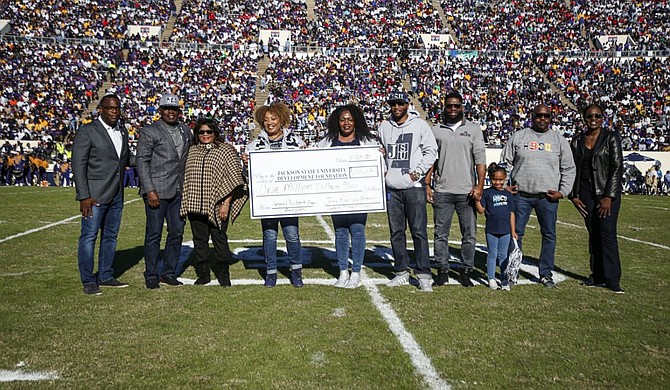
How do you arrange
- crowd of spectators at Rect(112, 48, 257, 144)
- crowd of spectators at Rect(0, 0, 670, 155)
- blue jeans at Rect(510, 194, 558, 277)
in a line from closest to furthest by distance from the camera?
blue jeans at Rect(510, 194, 558, 277) → crowd of spectators at Rect(112, 48, 257, 144) → crowd of spectators at Rect(0, 0, 670, 155)

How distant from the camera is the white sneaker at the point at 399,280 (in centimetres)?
590

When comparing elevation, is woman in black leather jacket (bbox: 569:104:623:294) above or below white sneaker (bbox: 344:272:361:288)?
above

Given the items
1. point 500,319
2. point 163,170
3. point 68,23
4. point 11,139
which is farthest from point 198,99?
point 500,319

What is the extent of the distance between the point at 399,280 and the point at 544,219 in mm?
1737

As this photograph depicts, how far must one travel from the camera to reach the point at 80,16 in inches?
1523

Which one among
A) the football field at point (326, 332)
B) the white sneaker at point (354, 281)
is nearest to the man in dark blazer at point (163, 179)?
the football field at point (326, 332)

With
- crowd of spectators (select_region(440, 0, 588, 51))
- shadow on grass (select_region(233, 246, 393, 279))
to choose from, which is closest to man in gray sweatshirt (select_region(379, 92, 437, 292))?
shadow on grass (select_region(233, 246, 393, 279))

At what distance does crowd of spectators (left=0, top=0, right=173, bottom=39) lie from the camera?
1451 inches

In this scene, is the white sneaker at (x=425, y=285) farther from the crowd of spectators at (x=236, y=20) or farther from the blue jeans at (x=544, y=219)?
the crowd of spectators at (x=236, y=20)

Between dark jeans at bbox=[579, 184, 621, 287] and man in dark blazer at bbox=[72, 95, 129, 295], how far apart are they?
5.01 metres

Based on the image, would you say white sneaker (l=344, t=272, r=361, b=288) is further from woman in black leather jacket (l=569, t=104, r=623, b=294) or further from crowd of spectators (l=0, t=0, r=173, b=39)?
crowd of spectators (l=0, t=0, r=173, b=39)

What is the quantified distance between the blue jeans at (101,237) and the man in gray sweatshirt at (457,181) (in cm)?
330

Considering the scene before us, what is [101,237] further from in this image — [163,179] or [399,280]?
[399,280]

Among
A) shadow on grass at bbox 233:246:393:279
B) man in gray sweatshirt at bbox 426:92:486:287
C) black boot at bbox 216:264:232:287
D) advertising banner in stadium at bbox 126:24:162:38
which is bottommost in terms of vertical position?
shadow on grass at bbox 233:246:393:279
